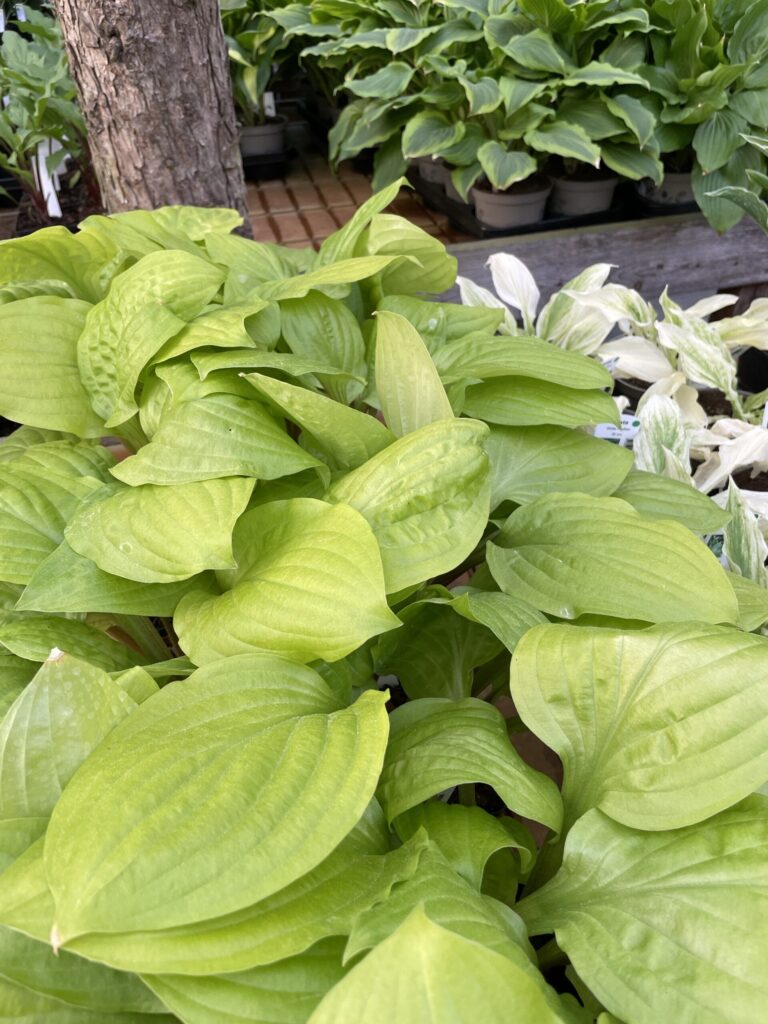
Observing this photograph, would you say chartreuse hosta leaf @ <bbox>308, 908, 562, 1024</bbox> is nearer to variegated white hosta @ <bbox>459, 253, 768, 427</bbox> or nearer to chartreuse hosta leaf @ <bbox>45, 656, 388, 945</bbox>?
chartreuse hosta leaf @ <bbox>45, 656, 388, 945</bbox>

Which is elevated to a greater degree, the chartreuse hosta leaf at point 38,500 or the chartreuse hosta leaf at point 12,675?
the chartreuse hosta leaf at point 38,500

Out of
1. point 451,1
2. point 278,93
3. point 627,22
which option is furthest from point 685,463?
point 278,93

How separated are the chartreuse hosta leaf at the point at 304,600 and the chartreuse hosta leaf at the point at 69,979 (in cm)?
17

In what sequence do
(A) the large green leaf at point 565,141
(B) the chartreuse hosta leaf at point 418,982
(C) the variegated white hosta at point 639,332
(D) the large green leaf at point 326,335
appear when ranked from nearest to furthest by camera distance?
(B) the chartreuse hosta leaf at point 418,982, (D) the large green leaf at point 326,335, (C) the variegated white hosta at point 639,332, (A) the large green leaf at point 565,141

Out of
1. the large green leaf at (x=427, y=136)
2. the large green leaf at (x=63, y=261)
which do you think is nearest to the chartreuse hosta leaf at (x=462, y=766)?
the large green leaf at (x=63, y=261)

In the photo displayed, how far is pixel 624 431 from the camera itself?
0.95 m

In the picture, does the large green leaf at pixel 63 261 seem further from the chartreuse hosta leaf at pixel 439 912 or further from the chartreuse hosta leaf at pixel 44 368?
the chartreuse hosta leaf at pixel 439 912

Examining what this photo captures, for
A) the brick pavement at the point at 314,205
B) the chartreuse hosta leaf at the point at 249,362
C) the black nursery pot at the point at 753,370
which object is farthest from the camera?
the brick pavement at the point at 314,205

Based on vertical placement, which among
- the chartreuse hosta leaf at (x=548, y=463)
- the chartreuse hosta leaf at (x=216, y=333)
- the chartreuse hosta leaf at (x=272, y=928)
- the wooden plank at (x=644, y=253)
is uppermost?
the chartreuse hosta leaf at (x=216, y=333)

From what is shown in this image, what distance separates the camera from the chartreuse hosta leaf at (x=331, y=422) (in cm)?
57

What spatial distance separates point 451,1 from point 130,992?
6.02 ft

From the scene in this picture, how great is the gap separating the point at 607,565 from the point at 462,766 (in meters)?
0.21

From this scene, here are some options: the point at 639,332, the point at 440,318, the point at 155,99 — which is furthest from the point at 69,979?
the point at 639,332

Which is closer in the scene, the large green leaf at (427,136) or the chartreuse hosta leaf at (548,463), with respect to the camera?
the chartreuse hosta leaf at (548,463)
